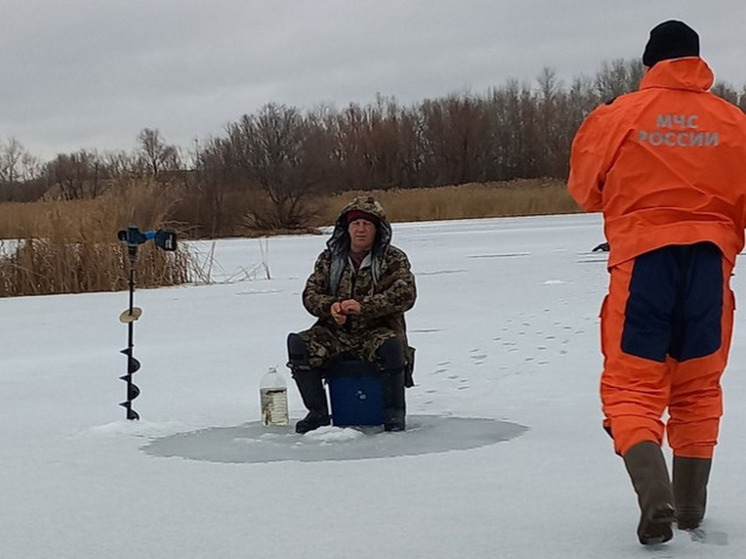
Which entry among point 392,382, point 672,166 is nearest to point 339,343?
point 392,382

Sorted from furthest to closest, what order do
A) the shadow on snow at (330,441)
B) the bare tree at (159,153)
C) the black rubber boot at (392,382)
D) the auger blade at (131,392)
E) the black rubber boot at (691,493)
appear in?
the bare tree at (159,153) < the auger blade at (131,392) < the black rubber boot at (392,382) < the shadow on snow at (330,441) < the black rubber boot at (691,493)

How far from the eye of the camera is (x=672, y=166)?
3.00 meters

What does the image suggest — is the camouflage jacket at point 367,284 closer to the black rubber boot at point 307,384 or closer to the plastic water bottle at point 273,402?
the black rubber boot at point 307,384

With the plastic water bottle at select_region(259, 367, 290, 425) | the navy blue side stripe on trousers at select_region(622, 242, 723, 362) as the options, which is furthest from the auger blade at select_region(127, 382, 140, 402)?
the navy blue side stripe on trousers at select_region(622, 242, 723, 362)

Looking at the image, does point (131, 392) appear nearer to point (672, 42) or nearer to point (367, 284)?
point (367, 284)

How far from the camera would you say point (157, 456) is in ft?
14.5

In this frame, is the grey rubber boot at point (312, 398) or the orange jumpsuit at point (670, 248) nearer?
the orange jumpsuit at point (670, 248)

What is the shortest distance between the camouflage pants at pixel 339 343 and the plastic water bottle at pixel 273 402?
22 centimetres

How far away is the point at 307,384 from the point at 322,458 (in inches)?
22.8

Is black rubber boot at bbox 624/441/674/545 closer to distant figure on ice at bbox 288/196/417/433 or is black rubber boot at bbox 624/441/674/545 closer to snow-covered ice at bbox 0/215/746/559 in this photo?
snow-covered ice at bbox 0/215/746/559

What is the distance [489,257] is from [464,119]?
37978 millimetres

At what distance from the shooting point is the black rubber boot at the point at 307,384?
4824 millimetres

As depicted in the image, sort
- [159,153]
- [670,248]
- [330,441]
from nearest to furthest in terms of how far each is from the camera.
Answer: [670,248]
[330,441]
[159,153]

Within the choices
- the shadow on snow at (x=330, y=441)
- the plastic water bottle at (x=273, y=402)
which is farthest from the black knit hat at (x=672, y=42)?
the plastic water bottle at (x=273, y=402)
